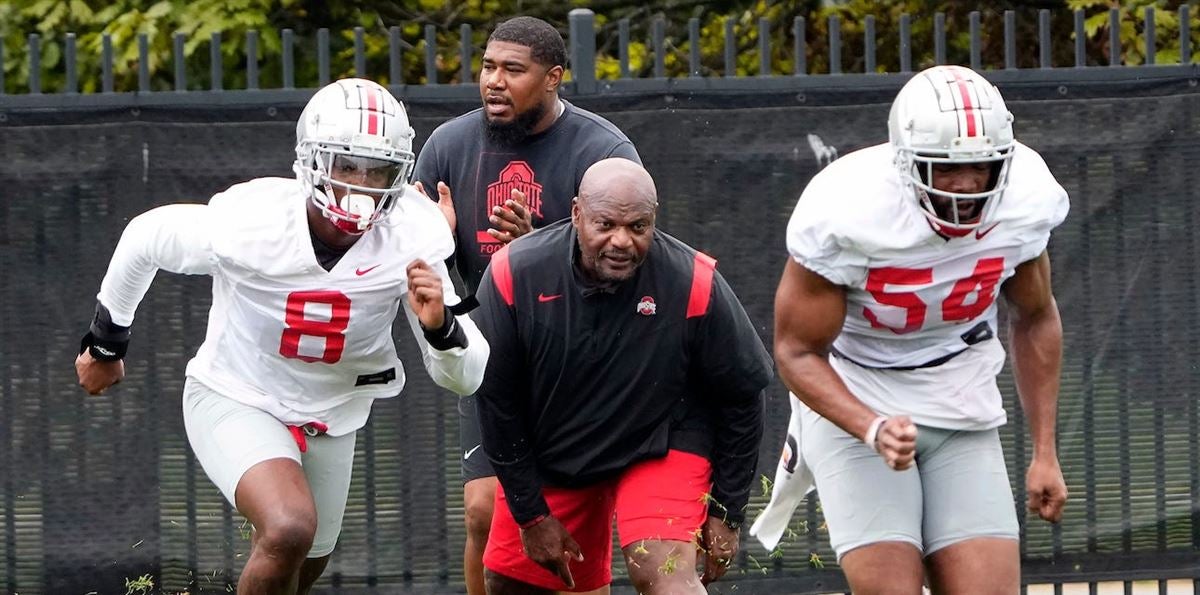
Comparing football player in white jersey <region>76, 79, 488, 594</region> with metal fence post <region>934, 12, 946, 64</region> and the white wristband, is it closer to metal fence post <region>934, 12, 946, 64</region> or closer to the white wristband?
the white wristband

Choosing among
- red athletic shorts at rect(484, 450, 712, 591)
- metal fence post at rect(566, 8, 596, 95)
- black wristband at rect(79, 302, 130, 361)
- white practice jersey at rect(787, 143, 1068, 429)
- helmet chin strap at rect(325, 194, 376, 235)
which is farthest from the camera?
metal fence post at rect(566, 8, 596, 95)

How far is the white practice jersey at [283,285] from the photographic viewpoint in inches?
230

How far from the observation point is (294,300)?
5875 millimetres

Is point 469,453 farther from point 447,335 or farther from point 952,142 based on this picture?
point 952,142

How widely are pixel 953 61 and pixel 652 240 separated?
5.59 m

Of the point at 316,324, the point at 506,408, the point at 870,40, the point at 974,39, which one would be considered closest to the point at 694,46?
the point at 870,40

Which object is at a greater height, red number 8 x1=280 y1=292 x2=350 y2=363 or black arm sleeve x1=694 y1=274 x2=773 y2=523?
red number 8 x1=280 y1=292 x2=350 y2=363

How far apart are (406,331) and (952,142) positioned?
2.94 meters

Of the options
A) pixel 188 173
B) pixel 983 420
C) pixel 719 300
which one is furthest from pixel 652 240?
pixel 188 173

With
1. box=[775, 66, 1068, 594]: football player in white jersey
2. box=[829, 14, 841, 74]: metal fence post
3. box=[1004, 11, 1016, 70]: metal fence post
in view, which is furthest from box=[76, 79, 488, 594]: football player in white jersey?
box=[1004, 11, 1016, 70]: metal fence post

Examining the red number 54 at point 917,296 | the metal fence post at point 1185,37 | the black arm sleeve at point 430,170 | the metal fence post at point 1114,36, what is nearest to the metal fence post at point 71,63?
the black arm sleeve at point 430,170

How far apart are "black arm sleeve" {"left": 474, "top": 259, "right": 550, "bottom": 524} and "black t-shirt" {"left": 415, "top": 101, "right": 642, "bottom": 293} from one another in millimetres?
667

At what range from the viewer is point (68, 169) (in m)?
7.32

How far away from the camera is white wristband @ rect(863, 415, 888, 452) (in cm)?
518
